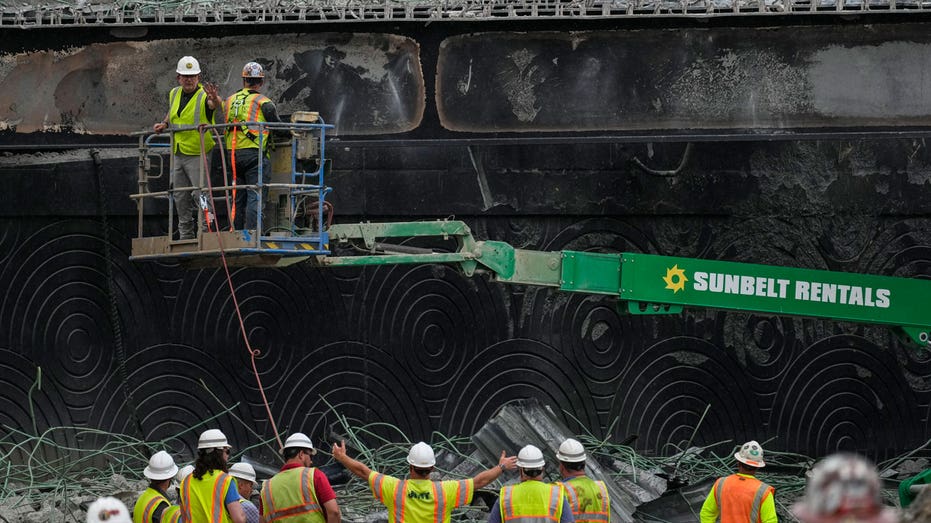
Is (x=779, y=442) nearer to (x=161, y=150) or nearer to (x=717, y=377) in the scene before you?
(x=717, y=377)

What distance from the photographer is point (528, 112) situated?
12.5m

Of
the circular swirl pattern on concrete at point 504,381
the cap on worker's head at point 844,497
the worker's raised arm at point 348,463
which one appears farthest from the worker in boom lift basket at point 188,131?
the cap on worker's head at point 844,497

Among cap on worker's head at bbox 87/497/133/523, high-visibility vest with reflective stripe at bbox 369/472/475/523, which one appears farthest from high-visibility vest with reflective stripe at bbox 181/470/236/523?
cap on worker's head at bbox 87/497/133/523

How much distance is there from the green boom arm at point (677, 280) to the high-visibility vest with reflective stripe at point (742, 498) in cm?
168

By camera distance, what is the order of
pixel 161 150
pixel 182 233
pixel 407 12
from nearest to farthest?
pixel 182 233
pixel 161 150
pixel 407 12

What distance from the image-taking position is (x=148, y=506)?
8969 mm

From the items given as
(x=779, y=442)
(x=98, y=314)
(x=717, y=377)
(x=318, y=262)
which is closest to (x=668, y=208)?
(x=717, y=377)

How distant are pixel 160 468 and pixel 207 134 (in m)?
2.87

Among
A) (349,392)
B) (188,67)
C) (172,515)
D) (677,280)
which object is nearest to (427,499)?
(172,515)

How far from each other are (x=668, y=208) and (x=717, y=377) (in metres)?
1.77

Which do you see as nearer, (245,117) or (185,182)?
(245,117)

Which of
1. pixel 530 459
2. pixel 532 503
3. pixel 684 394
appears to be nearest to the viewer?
pixel 532 503

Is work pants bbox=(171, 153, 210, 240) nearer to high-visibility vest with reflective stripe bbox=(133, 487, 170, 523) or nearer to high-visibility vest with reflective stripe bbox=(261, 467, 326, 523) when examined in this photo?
high-visibility vest with reflective stripe bbox=(133, 487, 170, 523)

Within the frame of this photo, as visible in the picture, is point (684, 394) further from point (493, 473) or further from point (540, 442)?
point (493, 473)
